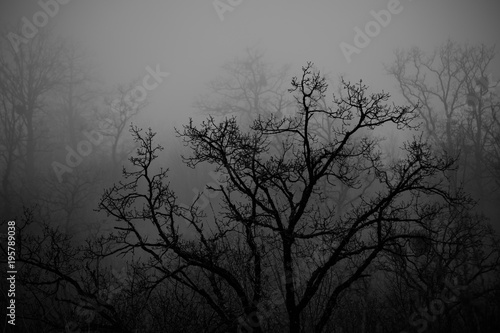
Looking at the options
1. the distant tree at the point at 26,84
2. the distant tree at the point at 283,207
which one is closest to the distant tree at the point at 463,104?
the distant tree at the point at 283,207

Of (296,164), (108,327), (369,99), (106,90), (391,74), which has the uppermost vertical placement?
(106,90)

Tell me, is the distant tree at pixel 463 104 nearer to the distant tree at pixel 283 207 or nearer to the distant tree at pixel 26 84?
the distant tree at pixel 283 207

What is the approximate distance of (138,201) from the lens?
25172mm

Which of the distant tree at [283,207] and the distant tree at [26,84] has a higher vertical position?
the distant tree at [26,84]

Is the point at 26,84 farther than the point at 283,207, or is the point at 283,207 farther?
the point at 26,84

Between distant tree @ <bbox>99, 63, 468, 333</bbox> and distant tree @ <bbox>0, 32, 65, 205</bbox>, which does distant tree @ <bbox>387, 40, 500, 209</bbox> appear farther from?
distant tree @ <bbox>0, 32, 65, 205</bbox>

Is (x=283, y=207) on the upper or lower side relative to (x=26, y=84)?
lower

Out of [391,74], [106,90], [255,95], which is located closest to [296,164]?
[255,95]

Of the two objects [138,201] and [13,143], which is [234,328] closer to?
[138,201]

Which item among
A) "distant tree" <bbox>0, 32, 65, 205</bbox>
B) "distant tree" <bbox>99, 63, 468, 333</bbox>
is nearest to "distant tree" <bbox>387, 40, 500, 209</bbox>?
"distant tree" <bbox>99, 63, 468, 333</bbox>

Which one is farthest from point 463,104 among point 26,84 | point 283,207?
point 26,84

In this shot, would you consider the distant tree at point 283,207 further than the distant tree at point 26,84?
No

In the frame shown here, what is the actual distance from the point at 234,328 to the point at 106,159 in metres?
23.7

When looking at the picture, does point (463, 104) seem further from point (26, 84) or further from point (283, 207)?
point (26, 84)
